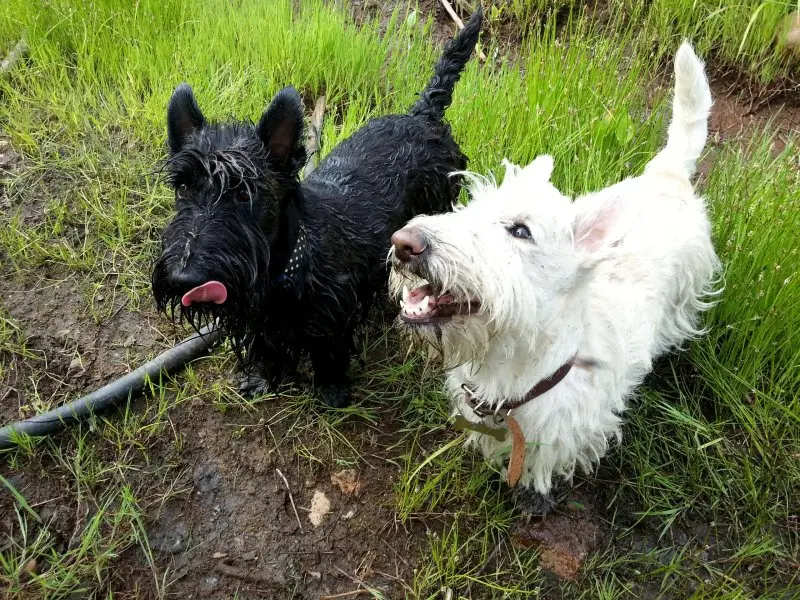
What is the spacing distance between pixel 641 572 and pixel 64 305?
3.08 metres

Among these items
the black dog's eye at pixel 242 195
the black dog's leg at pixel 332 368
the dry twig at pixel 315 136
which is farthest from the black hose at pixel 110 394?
the dry twig at pixel 315 136

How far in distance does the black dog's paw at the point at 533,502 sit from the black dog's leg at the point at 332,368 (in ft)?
3.08

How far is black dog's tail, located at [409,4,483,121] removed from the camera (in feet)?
10.2

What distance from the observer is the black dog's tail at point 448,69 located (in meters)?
3.09

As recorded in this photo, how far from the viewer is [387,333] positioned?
10.8ft

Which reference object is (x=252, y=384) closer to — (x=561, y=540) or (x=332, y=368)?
(x=332, y=368)

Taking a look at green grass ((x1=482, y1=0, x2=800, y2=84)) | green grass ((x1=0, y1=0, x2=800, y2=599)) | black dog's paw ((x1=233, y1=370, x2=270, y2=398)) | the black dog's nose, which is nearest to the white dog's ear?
the black dog's nose

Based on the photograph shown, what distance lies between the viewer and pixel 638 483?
2.70m

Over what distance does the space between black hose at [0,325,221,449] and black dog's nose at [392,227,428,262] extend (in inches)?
48.8

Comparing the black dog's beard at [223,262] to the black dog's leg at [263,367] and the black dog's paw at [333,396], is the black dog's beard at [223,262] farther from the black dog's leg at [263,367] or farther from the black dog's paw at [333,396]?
the black dog's paw at [333,396]

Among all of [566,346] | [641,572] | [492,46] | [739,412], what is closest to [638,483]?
[641,572]

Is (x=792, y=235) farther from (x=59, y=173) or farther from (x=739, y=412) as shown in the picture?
(x=59, y=173)

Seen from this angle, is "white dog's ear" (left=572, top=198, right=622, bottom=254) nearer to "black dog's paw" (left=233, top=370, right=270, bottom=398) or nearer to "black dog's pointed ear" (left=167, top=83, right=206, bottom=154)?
"black dog's pointed ear" (left=167, top=83, right=206, bottom=154)

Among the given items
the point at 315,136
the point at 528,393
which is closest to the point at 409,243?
the point at 528,393
